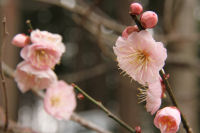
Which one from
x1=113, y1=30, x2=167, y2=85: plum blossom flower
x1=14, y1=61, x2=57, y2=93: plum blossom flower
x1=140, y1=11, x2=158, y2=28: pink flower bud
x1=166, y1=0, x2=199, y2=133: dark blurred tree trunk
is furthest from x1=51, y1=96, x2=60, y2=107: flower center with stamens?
x1=166, y1=0, x2=199, y2=133: dark blurred tree trunk

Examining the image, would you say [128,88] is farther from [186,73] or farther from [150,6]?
[150,6]

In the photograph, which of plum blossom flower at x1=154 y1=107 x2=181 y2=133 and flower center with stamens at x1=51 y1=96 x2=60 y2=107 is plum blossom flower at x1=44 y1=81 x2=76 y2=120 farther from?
plum blossom flower at x1=154 y1=107 x2=181 y2=133

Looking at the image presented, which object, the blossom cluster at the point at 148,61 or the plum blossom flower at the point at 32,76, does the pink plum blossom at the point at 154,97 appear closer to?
the blossom cluster at the point at 148,61

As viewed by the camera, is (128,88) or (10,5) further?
(10,5)

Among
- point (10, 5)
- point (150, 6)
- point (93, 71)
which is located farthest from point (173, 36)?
point (10, 5)

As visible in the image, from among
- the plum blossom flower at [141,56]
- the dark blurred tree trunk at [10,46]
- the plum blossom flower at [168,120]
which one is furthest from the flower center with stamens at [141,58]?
the dark blurred tree trunk at [10,46]

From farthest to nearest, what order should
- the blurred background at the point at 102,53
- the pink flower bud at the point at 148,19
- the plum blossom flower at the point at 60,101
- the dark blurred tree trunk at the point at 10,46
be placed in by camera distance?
the dark blurred tree trunk at the point at 10,46 → the blurred background at the point at 102,53 → the plum blossom flower at the point at 60,101 → the pink flower bud at the point at 148,19
